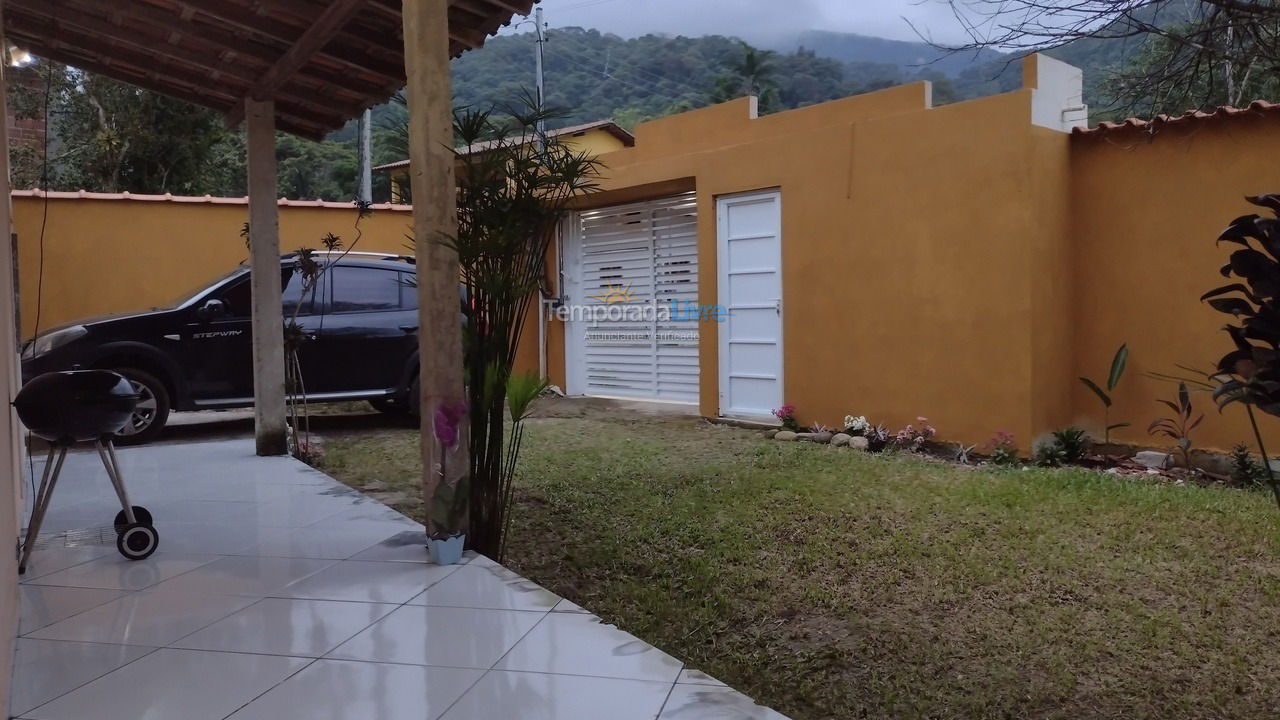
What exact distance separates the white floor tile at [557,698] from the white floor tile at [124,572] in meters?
1.75

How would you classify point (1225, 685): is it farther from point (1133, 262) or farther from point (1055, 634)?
point (1133, 262)

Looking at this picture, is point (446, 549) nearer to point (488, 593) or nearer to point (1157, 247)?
point (488, 593)

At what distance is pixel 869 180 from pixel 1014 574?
3.96 metres

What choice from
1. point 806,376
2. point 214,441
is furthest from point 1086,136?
point 214,441

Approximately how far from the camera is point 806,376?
24.5 ft

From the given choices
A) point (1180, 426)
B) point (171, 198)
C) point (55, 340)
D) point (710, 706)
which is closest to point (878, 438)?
point (1180, 426)

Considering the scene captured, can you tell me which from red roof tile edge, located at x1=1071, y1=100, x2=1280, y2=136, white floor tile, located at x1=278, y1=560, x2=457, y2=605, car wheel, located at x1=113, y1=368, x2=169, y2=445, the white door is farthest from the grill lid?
red roof tile edge, located at x1=1071, y1=100, x2=1280, y2=136

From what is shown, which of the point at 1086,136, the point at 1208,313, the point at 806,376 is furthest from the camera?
the point at 806,376

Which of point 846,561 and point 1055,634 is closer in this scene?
point 1055,634

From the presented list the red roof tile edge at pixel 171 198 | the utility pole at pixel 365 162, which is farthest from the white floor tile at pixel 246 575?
the utility pole at pixel 365 162

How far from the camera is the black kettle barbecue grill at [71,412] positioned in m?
3.19

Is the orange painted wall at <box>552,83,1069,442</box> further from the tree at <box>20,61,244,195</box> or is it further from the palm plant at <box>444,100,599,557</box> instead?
the tree at <box>20,61,244,195</box>

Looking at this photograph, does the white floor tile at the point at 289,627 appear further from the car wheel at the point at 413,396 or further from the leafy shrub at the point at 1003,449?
the car wheel at the point at 413,396

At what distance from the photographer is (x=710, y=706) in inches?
86.7
